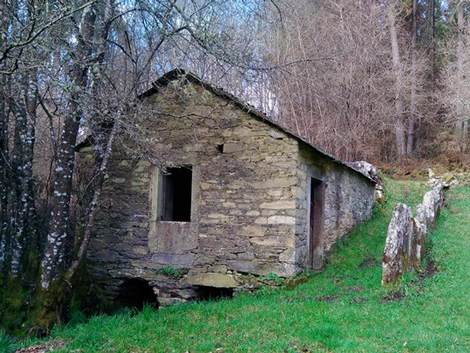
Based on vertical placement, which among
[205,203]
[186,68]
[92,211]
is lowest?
[92,211]

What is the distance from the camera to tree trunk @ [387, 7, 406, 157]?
17.9m

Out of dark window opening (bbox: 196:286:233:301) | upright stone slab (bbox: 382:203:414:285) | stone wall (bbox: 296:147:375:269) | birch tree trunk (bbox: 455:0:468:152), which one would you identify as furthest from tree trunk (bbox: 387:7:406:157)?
dark window opening (bbox: 196:286:233:301)

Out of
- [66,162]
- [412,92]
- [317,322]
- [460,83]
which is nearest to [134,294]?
[66,162]

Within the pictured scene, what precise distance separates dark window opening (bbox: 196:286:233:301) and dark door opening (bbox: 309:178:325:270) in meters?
2.10

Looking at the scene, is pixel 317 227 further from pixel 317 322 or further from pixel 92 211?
pixel 92 211

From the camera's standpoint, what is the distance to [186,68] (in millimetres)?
9930

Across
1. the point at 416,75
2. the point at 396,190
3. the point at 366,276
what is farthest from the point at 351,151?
the point at 366,276

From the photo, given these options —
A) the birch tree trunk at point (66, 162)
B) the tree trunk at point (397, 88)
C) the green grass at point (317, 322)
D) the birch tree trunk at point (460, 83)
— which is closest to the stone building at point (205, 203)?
the green grass at point (317, 322)

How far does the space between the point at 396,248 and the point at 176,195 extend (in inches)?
216

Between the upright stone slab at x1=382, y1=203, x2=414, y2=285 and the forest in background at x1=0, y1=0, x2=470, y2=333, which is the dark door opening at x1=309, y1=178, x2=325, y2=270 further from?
the forest in background at x1=0, y1=0, x2=470, y2=333

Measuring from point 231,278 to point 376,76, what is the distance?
12.7m

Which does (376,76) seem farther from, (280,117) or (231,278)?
(231,278)

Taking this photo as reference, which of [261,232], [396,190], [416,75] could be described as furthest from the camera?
[416,75]

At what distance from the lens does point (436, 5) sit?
22969 mm
